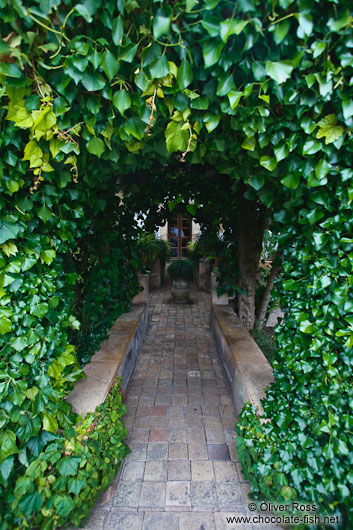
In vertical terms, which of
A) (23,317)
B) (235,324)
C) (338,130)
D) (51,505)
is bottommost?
(51,505)

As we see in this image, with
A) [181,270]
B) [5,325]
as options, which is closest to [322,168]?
[5,325]

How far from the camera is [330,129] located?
139 cm

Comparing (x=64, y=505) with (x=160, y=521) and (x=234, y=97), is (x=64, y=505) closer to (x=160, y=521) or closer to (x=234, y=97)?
(x=160, y=521)

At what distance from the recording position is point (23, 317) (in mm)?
1676

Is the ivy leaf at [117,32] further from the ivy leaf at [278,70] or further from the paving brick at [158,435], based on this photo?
the paving brick at [158,435]

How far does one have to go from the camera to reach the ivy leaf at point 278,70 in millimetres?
1205

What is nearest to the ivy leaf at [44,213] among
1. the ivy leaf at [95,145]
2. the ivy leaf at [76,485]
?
the ivy leaf at [95,145]

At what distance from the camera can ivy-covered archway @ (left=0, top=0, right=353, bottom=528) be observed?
3.95 ft

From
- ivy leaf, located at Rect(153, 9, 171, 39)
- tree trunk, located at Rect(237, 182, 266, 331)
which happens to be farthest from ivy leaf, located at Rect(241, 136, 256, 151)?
tree trunk, located at Rect(237, 182, 266, 331)

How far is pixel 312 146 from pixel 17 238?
1.60 meters

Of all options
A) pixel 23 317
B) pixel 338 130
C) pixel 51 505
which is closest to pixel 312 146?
pixel 338 130

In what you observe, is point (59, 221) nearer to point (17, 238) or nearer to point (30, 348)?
point (17, 238)

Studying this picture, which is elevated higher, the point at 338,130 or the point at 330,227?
the point at 338,130

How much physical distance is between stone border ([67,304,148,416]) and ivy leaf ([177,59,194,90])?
2185mm
